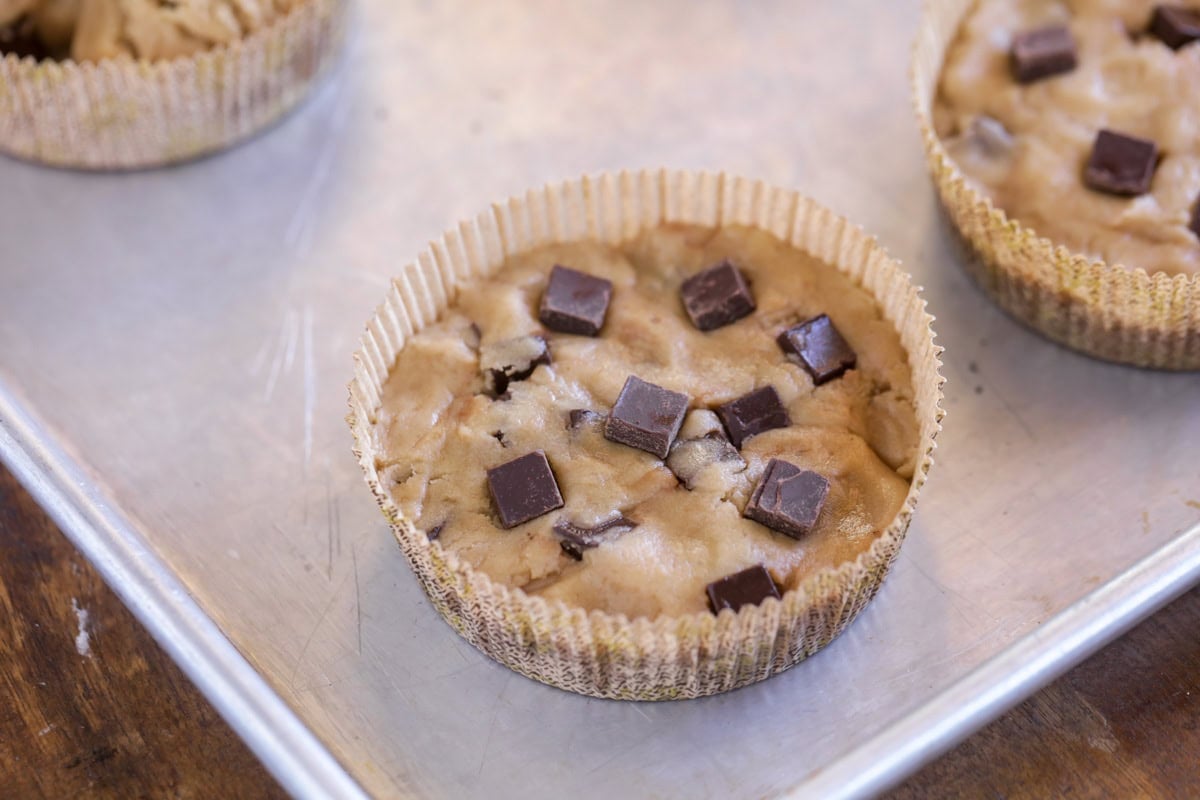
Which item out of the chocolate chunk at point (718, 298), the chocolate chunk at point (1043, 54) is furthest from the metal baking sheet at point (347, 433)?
the chocolate chunk at point (718, 298)

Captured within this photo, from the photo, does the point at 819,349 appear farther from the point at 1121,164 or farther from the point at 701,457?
the point at 1121,164

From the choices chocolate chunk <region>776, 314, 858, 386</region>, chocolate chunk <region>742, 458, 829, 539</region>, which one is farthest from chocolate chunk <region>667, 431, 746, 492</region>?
chocolate chunk <region>776, 314, 858, 386</region>

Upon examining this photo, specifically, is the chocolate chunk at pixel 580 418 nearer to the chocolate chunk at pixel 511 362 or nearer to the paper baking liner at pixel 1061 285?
the chocolate chunk at pixel 511 362

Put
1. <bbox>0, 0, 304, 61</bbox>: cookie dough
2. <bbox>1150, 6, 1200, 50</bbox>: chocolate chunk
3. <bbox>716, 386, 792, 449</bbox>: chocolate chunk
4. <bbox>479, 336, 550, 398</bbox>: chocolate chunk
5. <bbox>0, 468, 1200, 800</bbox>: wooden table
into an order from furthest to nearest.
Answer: <bbox>0, 0, 304, 61</bbox>: cookie dough
<bbox>1150, 6, 1200, 50</bbox>: chocolate chunk
<bbox>479, 336, 550, 398</bbox>: chocolate chunk
<bbox>716, 386, 792, 449</bbox>: chocolate chunk
<bbox>0, 468, 1200, 800</bbox>: wooden table

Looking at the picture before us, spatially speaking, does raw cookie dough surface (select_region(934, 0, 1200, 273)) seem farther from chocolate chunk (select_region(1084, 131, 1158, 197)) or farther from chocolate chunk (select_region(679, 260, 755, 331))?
chocolate chunk (select_region(679, 260, 755, 331))

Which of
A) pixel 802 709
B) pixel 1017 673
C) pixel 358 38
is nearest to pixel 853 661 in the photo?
pixel 802 709

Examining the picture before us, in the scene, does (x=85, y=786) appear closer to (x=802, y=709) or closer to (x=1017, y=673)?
(x=802, y=709)
